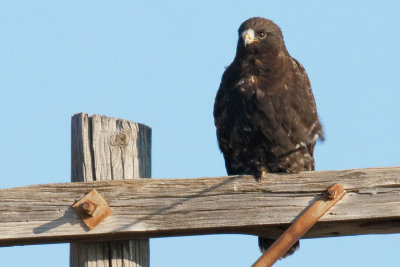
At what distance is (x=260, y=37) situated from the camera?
516 centimetres

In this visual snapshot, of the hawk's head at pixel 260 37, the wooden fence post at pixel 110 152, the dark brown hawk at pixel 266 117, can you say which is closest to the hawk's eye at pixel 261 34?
the hawk's head at pixel 260 37

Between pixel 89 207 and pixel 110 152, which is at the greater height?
pixel 110 152

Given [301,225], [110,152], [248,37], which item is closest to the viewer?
[301,225]

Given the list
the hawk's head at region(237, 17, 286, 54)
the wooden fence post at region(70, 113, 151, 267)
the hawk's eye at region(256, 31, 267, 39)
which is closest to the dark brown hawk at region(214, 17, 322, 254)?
the hawk's head at region(237, 17, 286, 54)

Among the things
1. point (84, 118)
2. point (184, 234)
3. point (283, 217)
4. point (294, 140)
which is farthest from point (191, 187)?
point (294, 140)

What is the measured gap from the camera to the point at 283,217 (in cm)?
257

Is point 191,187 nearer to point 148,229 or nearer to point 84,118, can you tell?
point 148,229

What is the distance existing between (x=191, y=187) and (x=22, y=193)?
2.05ft

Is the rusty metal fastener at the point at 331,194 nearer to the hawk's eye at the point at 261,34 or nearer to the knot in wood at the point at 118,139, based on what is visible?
the knot in wood at the point at 118,139

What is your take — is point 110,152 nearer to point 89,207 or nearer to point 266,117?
point 89,207

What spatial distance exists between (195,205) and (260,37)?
2.80m

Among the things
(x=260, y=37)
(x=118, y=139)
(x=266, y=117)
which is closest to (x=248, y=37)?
(x=260, y=37)

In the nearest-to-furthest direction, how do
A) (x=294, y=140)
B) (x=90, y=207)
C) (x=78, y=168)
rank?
1. (x=90, y=207)
2. (x=78, y=168)
3. (x=294, y=140)

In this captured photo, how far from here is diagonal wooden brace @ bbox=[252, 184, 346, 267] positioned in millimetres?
2424
